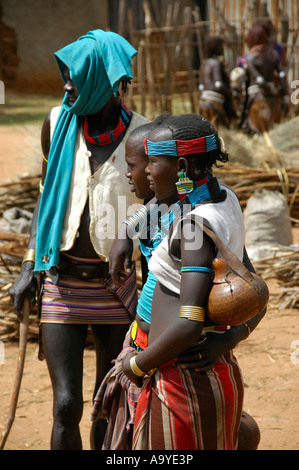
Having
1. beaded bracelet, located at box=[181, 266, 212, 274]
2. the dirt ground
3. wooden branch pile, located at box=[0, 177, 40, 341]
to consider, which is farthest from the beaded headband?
wooden branch pile, located at box=[0, 177, 40, 341]

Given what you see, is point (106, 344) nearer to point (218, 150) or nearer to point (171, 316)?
point (171, 316)

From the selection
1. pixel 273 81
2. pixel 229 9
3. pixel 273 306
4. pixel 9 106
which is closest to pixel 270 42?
pixel 273 81

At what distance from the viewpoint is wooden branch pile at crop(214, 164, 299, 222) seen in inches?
307

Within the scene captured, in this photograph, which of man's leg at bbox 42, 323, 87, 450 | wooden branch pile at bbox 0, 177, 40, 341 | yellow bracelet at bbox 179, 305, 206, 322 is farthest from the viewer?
wooden branch pile at bbox 0, 177, 40, 341

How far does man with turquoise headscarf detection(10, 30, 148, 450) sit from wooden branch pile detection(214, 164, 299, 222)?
4.95 meters

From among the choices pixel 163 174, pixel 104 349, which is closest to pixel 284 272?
pixel 104 349

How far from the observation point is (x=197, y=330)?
1.88 meters

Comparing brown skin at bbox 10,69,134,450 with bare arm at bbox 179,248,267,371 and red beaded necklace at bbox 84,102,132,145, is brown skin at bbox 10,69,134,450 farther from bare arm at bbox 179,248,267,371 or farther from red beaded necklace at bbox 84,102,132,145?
bare arm at bbox 179,248,267,371

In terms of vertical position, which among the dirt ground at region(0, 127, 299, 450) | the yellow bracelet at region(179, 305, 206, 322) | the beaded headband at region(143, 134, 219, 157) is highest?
the beaded headband at region(143, 134, 219, 157)

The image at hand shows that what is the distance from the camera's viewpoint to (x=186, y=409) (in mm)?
1976

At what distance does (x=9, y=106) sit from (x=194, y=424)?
47.5ft

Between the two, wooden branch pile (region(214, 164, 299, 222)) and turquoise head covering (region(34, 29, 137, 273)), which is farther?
wooden branch pile (region(214, 164, 299, 222))

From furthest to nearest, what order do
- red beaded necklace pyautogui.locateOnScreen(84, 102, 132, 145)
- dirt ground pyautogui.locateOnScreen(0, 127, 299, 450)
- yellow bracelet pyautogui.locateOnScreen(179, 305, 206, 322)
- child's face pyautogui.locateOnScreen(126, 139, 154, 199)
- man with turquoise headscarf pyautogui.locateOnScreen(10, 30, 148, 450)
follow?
dirt ground pyautogui.locateOnScreen(0, 127, 299, 450) → red beaded necklace pyautogui.locateOnScreen(84, 102, 132, 145) → man with turquoise headscarf pyautogui.locateOnScreen(10, 30, 148, 450) → child's face pyautogui.locateOnScreen(126, 139, 154, 199) → yellow bracelet pyautogui.locateOnScreen(179, 305, 206, 322)

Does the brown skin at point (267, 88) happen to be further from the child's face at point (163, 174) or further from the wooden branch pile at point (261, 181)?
the child's face at point (163, 174)
